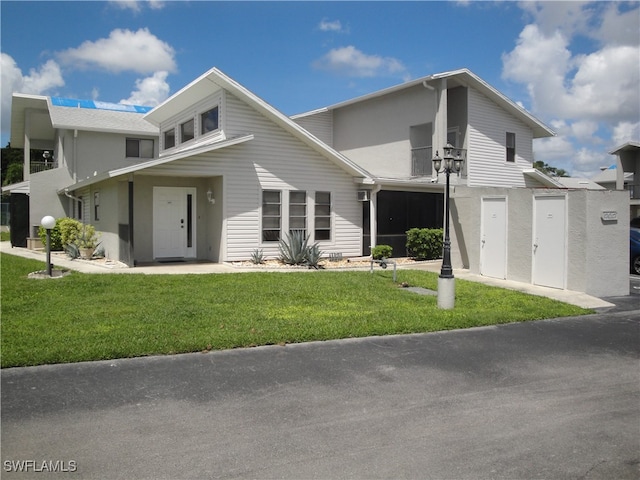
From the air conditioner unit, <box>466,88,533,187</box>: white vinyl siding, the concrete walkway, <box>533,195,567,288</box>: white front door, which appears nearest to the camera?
the concrete walkway

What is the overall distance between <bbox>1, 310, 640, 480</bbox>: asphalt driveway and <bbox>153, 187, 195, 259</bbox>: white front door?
429 inches

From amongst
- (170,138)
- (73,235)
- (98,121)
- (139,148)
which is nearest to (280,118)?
(170,138)

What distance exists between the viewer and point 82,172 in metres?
25.1

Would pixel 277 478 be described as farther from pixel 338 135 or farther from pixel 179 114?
pixel 338 135

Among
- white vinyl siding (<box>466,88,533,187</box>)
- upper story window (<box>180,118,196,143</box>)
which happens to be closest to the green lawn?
upper story window (<box>180,118,196,143</box>)

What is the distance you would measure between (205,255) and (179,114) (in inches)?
224

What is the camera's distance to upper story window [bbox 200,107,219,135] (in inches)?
695

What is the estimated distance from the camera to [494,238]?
14.6 metres

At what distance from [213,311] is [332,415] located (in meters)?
4.82

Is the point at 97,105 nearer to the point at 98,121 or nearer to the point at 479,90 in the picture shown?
the point at 98,121

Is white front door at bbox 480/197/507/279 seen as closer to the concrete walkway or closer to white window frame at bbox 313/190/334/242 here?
the concrete walkway

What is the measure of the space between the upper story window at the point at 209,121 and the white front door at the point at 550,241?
9.88 meters

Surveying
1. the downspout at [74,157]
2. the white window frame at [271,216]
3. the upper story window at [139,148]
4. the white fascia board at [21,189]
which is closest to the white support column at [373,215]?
the white window frame at [271,216]

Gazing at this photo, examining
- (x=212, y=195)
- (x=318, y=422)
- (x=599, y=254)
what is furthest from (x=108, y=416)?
(x=212, y=195)
